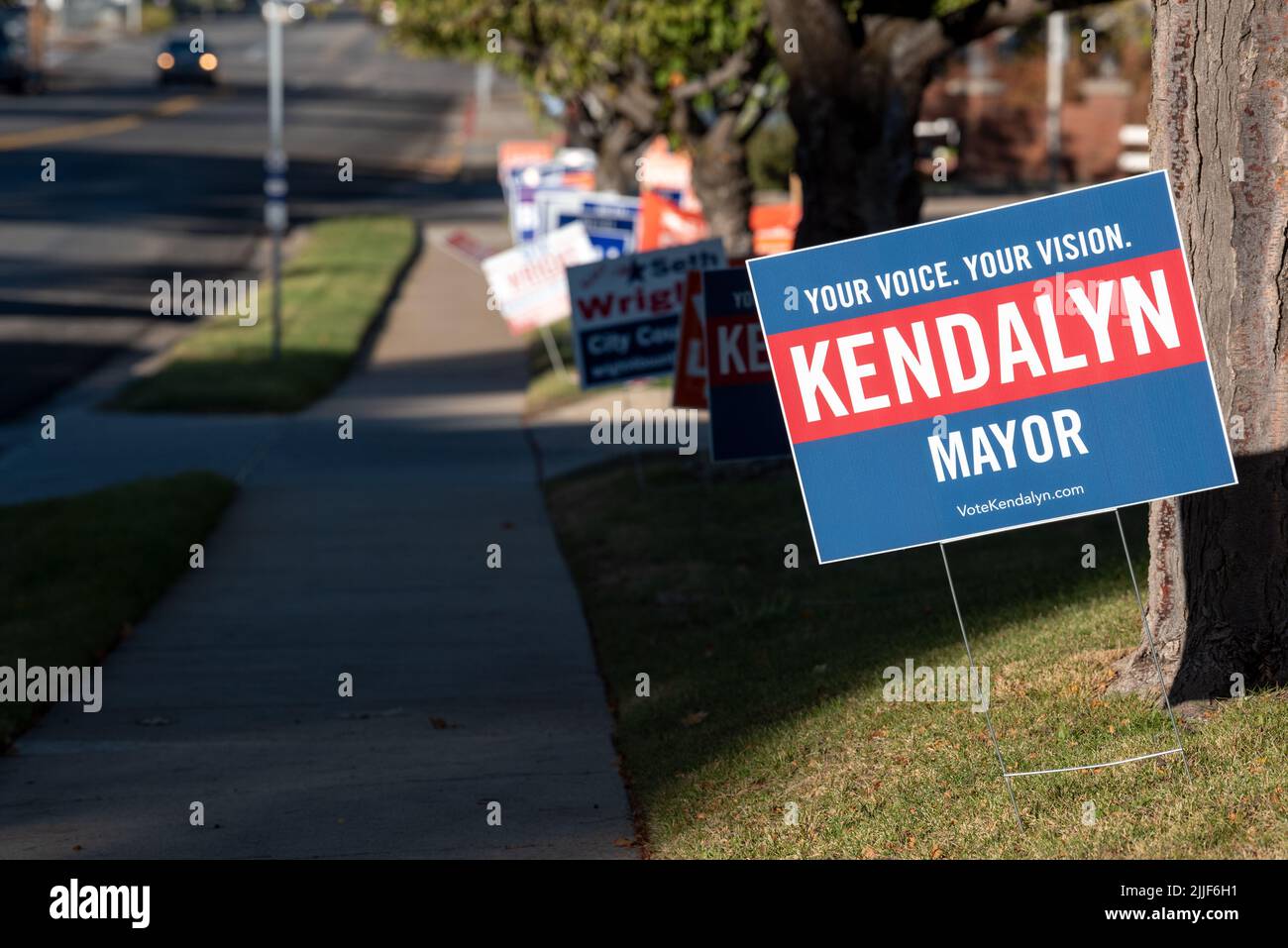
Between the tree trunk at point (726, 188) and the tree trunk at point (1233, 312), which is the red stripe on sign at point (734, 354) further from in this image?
the tree trunk at point (726, 188)

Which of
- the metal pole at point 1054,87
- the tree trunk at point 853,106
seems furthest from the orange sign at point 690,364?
the metal pole at point 1054,87

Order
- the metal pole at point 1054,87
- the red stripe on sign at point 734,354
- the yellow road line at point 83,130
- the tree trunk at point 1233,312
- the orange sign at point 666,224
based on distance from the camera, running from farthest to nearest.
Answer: the yellow road line at point 83,130 → the metal pole at point 1054,87 → the orange sign at point 666,224 → the red stripe on sign at point 734,354 → the tree trunk at point 1233,312

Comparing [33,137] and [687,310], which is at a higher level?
[33,137]

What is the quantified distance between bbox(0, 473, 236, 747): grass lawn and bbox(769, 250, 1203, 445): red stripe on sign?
4.39 meters

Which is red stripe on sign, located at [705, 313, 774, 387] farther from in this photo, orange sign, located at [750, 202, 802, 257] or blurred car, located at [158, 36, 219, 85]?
blurred car, located at [158, 36, 219, 85]

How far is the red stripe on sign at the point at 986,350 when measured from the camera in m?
6.43

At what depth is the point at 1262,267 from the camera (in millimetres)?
6625

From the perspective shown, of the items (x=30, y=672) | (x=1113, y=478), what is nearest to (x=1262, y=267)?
(x=1113, y=478)

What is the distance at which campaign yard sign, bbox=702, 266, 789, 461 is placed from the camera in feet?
39.8

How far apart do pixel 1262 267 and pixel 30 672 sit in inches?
253

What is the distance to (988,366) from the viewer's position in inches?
254

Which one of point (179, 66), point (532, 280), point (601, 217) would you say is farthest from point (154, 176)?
point (179, 66)

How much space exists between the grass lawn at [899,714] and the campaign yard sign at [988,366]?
95 cm
